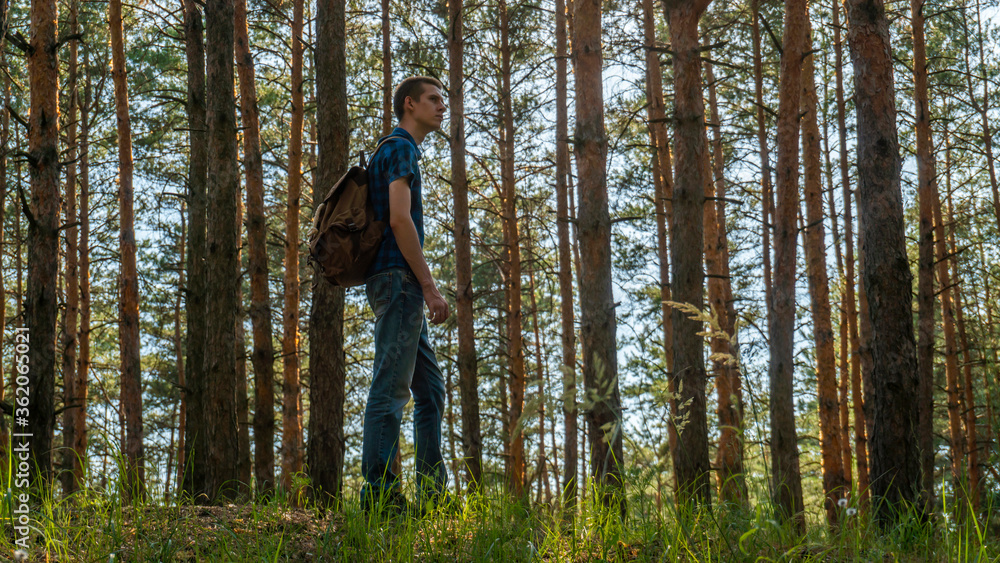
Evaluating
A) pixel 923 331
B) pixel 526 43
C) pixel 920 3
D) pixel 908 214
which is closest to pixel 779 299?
pixel 923 331

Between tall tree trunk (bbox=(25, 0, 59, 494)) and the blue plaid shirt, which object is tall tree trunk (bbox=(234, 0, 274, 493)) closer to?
tall tree trunk (bbox=(25, 0, 59, 494))

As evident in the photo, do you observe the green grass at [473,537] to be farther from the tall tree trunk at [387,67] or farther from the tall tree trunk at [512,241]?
the tall tree trunk at [512,241]

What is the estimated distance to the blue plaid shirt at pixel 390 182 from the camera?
3285 mm

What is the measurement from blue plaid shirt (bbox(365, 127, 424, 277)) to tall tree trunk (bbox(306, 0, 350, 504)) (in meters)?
2.15

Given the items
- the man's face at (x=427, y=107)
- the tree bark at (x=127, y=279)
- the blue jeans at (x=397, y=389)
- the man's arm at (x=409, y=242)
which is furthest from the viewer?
the tree bark at (x=127, y=279)

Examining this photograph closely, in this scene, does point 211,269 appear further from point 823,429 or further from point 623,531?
point 823,429

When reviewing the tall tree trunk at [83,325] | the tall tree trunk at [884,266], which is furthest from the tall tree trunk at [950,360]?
the tall tree trunk at [83,325]

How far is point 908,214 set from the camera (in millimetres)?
16422

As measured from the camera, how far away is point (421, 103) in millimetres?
3559

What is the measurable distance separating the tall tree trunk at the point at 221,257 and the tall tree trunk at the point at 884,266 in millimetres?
4829

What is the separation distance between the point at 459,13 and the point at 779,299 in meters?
6.62

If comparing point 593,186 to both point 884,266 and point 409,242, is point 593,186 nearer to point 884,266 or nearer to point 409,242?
point 884,266

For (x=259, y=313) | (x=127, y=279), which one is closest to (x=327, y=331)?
(x=259, y=313)

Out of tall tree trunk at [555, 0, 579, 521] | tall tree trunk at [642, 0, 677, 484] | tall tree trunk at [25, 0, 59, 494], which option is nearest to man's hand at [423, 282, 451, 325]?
tall tree trunk at [25, 0, 59, 494]
